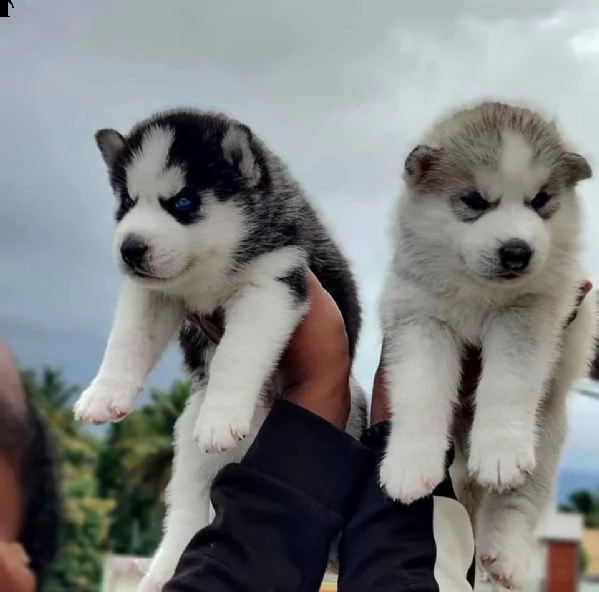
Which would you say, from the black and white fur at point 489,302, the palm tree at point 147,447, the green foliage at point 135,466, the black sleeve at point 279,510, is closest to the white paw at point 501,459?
the black and white fur at point 489,302

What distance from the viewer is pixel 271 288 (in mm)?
1598

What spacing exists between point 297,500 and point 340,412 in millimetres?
262

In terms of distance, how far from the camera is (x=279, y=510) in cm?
131

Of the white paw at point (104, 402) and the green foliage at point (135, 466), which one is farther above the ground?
the white paw at point (104, 402)

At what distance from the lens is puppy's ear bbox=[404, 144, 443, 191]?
1.52 meters

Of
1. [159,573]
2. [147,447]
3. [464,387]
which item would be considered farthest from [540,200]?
[147,447]

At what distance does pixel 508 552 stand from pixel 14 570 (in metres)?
2.50

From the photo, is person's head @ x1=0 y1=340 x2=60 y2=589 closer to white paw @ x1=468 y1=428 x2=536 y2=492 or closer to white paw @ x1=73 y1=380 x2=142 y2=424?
white paw @ x1=73 y1=380 x2=142 y2=424

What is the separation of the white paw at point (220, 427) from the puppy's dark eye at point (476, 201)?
1.69ft

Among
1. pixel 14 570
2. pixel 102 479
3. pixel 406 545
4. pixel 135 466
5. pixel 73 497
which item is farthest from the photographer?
pixel 135 466

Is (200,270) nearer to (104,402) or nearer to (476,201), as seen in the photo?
(104,402)

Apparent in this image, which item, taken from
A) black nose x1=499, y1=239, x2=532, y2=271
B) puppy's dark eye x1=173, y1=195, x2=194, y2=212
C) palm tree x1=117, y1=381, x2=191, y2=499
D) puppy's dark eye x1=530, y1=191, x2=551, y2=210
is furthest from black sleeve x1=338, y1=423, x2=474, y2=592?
palm tree x1=117, y1=381, x2=191, y2=499

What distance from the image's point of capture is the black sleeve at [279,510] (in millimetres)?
1255

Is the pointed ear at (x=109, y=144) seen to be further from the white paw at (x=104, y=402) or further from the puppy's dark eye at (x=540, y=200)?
the puppy's dark eye at (x=540, y=200)
